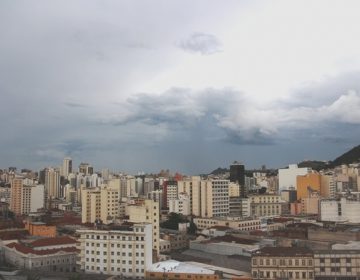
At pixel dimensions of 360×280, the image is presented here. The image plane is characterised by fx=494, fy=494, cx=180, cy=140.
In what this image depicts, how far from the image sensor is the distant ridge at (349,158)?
105 metres

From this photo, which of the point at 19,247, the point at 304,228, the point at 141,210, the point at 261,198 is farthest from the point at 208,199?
the point at 19,247

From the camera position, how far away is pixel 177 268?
2581 centimetres

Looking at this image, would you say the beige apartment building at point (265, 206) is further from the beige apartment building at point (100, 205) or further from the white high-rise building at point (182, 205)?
the beige apartment building at point (100, 205)

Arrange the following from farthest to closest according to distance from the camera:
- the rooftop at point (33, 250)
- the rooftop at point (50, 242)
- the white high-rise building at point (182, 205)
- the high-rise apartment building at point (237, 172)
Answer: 1. the high-rise apartment building at point (237, 172)
2. the white high-rise building at point (182, 205)
3. the rooftop at point (50, 242)
4. the rooftop at point (33, 250)

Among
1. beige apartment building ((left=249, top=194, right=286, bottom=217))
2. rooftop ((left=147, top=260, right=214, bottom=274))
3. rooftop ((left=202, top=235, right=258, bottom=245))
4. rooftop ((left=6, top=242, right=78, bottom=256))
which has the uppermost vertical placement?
beige apartment building ((left=249, top=194, right=286, bottom=217))

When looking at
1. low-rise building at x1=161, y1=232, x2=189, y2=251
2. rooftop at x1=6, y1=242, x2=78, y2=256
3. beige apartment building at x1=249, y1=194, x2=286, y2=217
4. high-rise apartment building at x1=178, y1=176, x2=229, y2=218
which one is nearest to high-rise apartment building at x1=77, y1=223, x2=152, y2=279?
rooftop at x1=6, y1=242, x2=78, y2=256

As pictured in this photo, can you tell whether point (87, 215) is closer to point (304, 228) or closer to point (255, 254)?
point (304, 228)

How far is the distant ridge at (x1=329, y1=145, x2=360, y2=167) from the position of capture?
10510 cm

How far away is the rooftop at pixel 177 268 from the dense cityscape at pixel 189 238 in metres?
0.05

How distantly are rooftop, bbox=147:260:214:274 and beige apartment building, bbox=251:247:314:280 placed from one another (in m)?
2.42

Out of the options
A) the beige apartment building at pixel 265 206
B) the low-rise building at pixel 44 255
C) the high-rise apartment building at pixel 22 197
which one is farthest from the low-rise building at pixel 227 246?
the high-rise apartment building at pixel 22 197

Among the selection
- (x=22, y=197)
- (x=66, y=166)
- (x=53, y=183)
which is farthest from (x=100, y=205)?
(x=66, y=166)

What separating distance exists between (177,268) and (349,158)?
294ft

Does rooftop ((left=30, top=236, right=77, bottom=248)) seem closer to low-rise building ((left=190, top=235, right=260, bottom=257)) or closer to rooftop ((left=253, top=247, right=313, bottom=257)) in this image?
low-rise building ((left=190, top=235, right=260, bottom=257))
